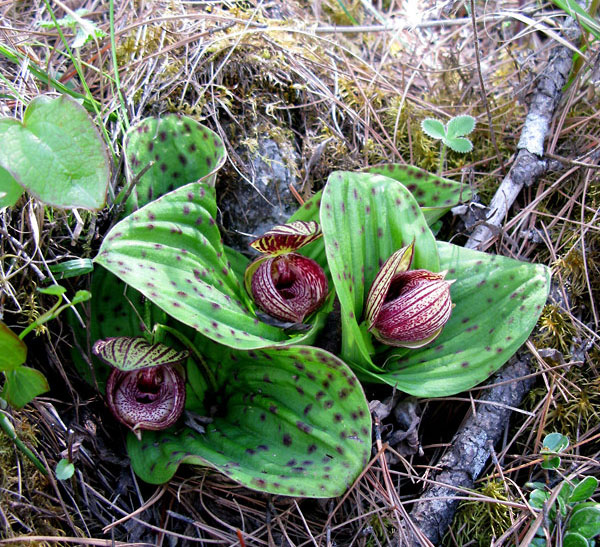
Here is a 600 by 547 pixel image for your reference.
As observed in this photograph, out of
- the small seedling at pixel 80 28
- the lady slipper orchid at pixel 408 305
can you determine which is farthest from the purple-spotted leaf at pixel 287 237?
the small seedling at pixel 80 28

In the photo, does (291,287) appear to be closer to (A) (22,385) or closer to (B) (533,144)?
(A) (22,385)

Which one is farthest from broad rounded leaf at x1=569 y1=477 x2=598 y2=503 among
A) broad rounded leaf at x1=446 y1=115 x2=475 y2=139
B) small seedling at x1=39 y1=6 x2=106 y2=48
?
small seedling at x1=39 y1=6 x2=106 y2=48

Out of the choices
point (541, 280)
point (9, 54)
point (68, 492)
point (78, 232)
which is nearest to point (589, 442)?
point (541, 280)

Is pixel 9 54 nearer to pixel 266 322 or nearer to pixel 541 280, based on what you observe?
pixel 266 322

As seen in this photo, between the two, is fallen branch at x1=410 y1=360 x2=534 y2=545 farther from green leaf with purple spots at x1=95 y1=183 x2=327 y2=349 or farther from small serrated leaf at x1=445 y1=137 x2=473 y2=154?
small serrated leaf at x1=445 y1=137 x2=473 y2=154

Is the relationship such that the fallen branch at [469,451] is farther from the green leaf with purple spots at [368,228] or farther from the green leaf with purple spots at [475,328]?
the green leaf with purple spots at [368,228]

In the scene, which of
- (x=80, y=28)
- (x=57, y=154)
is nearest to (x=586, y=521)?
(x=57, y=154)
